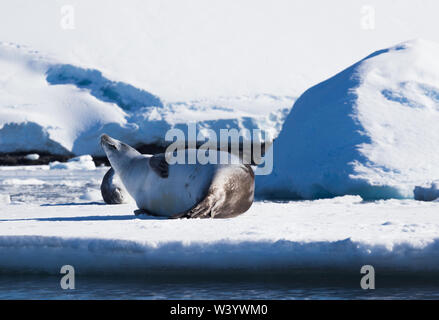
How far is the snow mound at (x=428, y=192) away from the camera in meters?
8.02

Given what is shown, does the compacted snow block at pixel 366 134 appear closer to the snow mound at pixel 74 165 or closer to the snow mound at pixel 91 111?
the snow mound at pixel 91 111

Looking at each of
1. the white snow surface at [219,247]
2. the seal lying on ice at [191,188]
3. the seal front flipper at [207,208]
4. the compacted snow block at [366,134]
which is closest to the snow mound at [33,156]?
the compacted snow block at [366,134]

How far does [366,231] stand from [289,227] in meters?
0.55

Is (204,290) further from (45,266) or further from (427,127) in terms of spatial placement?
(427,127)

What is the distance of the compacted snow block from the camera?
29.0 ft

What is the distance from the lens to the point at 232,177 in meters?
5.70

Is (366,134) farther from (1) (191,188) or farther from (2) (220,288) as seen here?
(2) (220,288)

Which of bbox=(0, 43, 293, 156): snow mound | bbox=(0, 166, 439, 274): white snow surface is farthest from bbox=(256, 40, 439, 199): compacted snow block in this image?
bbox=(0, 43, 293, 156): snow mound

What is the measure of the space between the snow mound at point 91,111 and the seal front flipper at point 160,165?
20299 mm

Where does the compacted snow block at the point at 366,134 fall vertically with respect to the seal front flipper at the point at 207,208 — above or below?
above

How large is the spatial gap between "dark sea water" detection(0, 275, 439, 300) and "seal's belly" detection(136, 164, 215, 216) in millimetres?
1804

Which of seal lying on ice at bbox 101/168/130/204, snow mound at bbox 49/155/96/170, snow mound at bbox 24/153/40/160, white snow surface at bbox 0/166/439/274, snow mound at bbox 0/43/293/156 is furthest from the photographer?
snow mound at bbox 24/153/40/160

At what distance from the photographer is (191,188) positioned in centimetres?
572

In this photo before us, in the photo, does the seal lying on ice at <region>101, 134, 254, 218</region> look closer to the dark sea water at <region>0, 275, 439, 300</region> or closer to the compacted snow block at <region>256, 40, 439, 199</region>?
the dark sea water at <region>0, 275, 439, 300</region>
